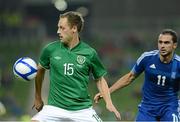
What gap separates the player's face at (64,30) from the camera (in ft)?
24.1

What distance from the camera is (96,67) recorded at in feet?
25.1

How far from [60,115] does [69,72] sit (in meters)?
0.51

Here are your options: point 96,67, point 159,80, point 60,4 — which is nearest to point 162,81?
point 159,80

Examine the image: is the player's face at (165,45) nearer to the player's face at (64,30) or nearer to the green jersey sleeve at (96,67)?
the green jersey sleeve at (96,67)

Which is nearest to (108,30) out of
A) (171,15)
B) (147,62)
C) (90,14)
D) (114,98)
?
(90,14)

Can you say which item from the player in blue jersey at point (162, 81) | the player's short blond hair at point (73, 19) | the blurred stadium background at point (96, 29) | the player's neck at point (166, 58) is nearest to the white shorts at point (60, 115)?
the player's short blond hair at point (73, 19)

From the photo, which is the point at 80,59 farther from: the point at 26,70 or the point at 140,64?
the point at 140,64

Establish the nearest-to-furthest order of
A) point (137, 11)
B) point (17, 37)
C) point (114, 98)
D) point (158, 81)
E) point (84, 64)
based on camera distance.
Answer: point (84, 64), point (158, 81), point (114, 98), point (17, 37), point (137, 11)

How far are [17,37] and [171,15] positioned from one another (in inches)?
290

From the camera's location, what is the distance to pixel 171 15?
30.1 m

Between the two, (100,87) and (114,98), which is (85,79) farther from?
(114,98)

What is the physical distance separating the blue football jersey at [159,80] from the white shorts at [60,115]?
1532 mm

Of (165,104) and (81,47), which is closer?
(81,47)

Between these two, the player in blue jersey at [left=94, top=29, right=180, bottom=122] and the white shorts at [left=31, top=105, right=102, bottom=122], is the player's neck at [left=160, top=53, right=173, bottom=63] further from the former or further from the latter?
the white shorts at [left=31, top=105, right=102, bottom=122]
